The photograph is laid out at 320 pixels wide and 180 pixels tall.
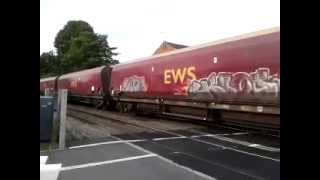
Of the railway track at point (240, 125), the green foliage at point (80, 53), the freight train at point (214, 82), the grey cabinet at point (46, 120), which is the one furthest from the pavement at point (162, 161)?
the green foliage at point (80, 53)

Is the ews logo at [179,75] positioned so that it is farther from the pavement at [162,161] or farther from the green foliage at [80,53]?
the green foliage at [80,53]

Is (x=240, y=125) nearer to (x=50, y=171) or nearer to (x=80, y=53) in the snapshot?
(x=50, y=171)

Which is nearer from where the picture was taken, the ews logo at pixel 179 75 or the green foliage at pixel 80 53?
the ews logo at pixel 179 75

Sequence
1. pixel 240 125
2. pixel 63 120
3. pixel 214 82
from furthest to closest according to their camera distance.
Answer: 1. pixel 214 82
2. pixel 240 125
3. pixel 63 120

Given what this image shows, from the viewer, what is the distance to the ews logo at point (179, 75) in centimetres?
1933

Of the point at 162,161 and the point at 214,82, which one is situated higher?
the point at 214,82

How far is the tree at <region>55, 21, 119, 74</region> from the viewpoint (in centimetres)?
6384

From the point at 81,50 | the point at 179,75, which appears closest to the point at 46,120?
the point at 179,75

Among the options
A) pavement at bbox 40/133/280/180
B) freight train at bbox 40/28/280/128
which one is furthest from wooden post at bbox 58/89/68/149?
freight train at bbox 40/28/280/128

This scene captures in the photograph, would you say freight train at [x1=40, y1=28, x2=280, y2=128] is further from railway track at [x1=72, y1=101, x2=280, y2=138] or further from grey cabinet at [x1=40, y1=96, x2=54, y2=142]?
grey cabinet at [x1=40, y1=96, x2=54, y2=142]

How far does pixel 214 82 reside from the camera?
1772 centimetres

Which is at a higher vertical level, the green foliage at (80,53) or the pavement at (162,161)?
the green foliage at (80,53)

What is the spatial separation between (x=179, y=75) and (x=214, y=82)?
297cm

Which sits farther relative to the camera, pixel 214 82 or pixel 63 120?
pixel 214 82
